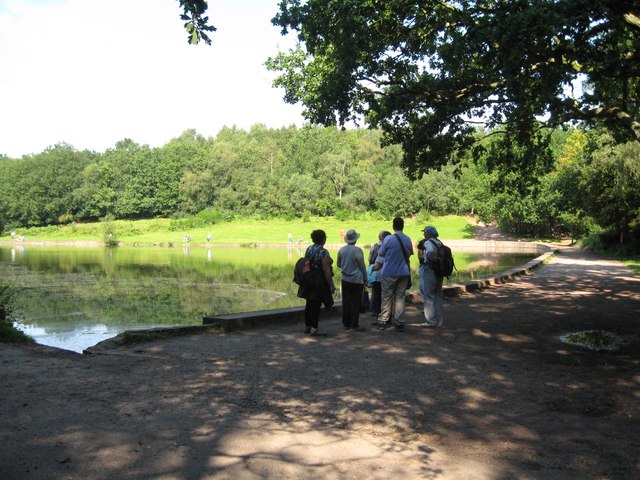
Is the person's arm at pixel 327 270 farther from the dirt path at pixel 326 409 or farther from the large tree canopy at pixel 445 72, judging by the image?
the large tree canopy at pixel 445 72

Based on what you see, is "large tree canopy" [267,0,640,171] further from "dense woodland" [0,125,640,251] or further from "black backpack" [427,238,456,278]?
"dense woodland" [0,125,640,251]

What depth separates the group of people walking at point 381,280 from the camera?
29.6 feet

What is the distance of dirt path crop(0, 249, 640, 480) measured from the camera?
12.6 ft

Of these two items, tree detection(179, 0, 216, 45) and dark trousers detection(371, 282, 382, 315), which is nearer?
tree detection(179, 0, 216, 45)

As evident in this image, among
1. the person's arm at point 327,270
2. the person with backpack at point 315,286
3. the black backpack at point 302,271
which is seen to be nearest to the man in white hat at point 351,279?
the person's arm at point 327,270

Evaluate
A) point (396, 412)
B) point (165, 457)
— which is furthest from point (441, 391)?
point (165, 457)

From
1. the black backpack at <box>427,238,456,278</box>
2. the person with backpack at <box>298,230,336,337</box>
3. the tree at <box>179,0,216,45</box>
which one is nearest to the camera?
the tree at <box>179,0,216,45</box>

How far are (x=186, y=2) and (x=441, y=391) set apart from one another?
17.7 feet

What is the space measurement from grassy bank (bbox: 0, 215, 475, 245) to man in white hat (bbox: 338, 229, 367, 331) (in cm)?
4430

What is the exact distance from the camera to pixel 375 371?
6.62 m

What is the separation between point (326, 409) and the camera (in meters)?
5.16

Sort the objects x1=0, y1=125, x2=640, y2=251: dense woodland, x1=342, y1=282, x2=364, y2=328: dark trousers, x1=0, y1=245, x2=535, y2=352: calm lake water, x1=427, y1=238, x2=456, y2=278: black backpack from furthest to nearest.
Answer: x1=0, y1=125, x2=640, y2=251: dense woodland → x1=0, y1=245, x2=535, y2=352: calm lake water → x1=427, y1=238, x2=456, y2=278: black backpack → x1=342, y1=282, x2=364, y2=328: dark trousers

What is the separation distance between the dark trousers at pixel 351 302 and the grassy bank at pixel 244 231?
44.3 metres

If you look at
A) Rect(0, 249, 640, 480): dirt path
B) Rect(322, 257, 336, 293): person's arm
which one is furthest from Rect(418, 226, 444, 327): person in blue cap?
Rect(322, 257, 336, 293): person's arm
